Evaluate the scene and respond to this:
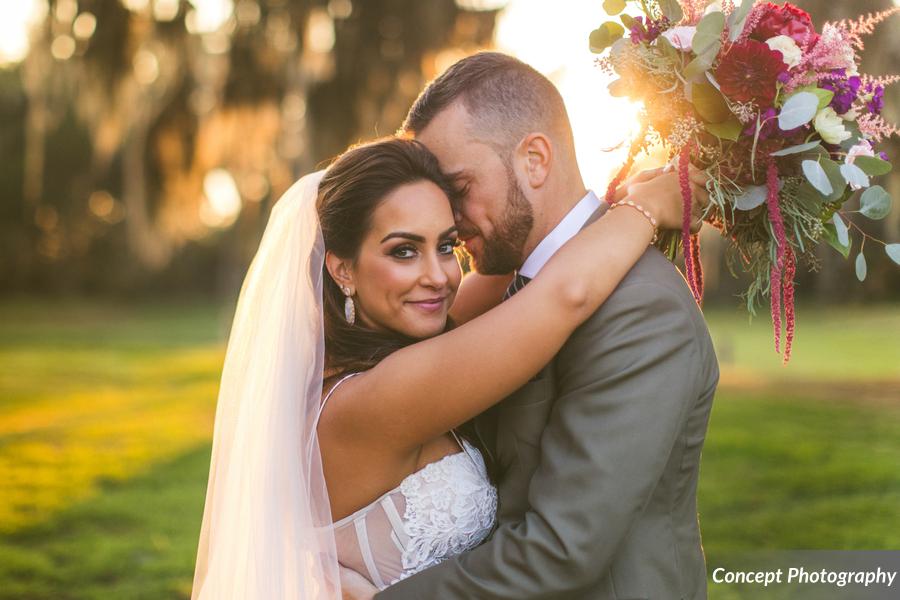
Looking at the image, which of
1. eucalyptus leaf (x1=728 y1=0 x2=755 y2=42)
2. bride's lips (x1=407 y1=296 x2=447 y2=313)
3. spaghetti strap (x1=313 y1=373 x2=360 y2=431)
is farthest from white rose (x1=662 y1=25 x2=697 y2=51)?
spaghetti strap (x1=313 y1=373 x2=360 y2=431)

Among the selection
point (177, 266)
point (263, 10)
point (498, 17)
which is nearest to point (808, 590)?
point (498, 17)

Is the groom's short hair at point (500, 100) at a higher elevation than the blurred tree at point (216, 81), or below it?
below

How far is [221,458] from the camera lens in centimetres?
323

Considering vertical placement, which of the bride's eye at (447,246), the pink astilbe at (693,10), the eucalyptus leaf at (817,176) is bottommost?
the eucalyptus leaf at (817,176)

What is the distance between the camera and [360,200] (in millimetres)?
3016

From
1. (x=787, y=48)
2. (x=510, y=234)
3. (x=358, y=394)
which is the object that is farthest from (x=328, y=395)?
(x=787, y=48)

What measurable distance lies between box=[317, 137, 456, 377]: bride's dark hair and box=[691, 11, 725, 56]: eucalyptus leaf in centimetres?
94

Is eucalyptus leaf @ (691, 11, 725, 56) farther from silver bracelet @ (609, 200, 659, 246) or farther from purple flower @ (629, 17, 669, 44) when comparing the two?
silver bracelet @ (609, 200, 659, 246)

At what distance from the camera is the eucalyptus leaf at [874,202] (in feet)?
9.21

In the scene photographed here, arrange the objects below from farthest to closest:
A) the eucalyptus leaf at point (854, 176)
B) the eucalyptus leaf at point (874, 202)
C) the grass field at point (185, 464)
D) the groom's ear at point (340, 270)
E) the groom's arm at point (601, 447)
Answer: the grass field at point (185, 464)
the groom's ear at point (340, 270)
the eucalyptus leaf at point (874, 202)
the eucalyptus leaf at point (854, 176)
the groom's arm at point (601, 447)

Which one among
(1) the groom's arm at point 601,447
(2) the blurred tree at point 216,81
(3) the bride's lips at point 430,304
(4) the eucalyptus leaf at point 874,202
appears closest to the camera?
(1) the groom's arm at point 601,447

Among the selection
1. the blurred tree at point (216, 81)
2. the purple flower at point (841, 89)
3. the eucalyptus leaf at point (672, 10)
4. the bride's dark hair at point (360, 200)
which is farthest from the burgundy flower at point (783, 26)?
the blurred tree at point (216, 81)

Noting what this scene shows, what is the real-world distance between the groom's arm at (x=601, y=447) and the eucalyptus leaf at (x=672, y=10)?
0.83 m

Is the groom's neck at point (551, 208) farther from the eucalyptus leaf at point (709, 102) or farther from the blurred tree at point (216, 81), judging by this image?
the blurred tree at point (216, 81)
